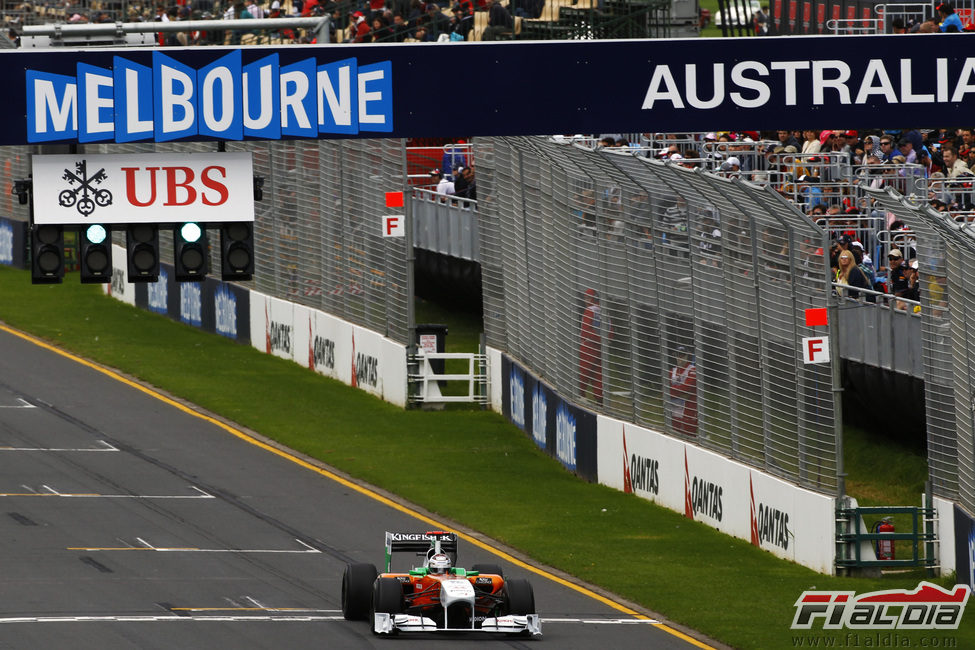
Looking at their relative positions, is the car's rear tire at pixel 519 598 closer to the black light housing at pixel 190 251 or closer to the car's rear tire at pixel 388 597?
the car's rear tire at pixel 388 597

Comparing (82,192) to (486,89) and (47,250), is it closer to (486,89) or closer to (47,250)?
(47,250)

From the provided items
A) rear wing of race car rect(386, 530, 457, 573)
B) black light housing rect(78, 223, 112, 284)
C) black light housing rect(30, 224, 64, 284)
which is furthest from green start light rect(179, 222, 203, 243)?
rear wing of race car rect(386, 530, 457, 573)

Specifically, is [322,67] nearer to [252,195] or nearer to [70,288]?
[252,195]

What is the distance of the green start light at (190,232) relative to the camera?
20.2m

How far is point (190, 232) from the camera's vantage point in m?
20.2

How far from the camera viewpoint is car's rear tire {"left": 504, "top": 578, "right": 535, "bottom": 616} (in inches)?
776

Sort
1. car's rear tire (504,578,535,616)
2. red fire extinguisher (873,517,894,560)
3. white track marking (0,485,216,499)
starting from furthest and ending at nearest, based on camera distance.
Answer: white track marking (0,485,216,499) → red fire extinguisher (873,517,894,560) → car's rear tire (504,578,535,616)

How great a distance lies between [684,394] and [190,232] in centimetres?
876

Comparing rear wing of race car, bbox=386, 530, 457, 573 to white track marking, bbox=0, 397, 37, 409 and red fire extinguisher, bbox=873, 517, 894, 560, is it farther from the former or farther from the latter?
white track marking, bbox=0, 397, 37, 409

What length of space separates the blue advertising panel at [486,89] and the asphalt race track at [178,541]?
16.4ft

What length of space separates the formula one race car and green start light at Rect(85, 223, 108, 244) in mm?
4182

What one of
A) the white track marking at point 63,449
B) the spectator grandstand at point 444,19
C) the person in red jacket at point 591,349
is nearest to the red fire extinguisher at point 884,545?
the person in red jacket at point 591,349

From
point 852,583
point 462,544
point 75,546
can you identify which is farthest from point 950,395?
point 75,546

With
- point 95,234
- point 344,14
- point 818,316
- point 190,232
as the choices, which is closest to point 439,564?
point 190,232
